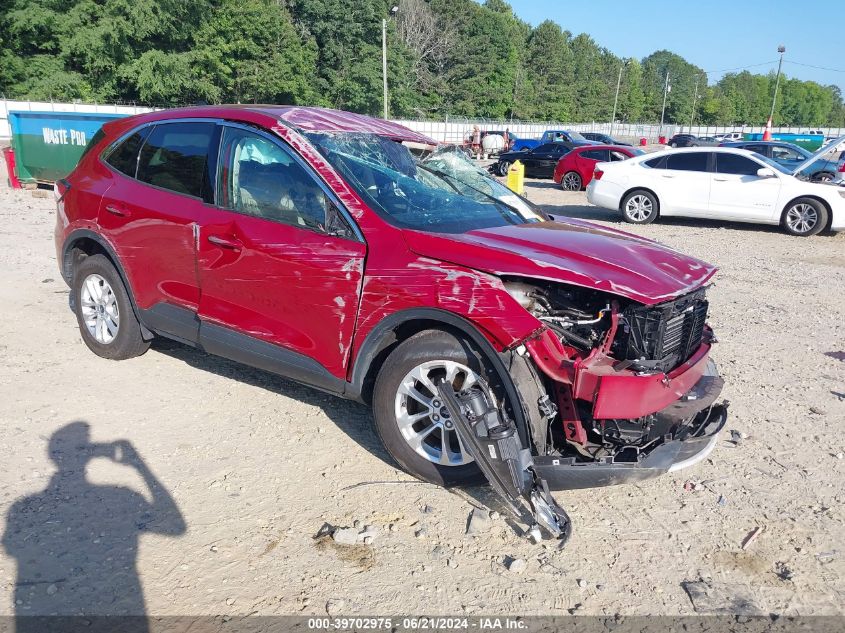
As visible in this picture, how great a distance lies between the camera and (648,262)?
3678 mm

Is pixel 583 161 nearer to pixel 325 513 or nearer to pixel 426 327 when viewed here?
pixel 426 327

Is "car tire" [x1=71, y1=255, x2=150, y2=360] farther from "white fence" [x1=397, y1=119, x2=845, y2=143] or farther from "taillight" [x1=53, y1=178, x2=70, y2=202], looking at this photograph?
"white fence" [x1=397, y1=119, x2=845, y2=143]

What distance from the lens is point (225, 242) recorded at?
4.18m

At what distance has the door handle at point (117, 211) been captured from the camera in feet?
15.9

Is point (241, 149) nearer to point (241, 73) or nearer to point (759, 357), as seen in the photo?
point (759, 357)

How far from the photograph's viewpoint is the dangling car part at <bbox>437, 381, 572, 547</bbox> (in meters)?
3.24

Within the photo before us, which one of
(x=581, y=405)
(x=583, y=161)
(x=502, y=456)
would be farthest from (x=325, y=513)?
(x=583, y=161)

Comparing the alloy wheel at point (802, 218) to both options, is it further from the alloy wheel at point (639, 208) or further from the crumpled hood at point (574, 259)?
the crumpled hood at point (574, 259)

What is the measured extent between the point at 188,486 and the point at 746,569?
Result: 9.05 ft

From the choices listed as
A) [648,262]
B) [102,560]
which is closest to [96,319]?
[102,560]

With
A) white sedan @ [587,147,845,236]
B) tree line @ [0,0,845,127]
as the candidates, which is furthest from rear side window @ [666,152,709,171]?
tree line @ [0,0,845,127]

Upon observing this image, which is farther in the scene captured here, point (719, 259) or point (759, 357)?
point (719, 259)

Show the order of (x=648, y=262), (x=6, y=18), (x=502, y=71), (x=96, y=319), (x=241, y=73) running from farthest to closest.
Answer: (x=502, y=71) < (x=241, y=73) < (x=6, y=18) < (x=96, y=319) < (x=648, y=262)

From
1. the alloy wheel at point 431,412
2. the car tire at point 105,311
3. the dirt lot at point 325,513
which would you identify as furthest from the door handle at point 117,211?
the alloy wheel at point 431,412
